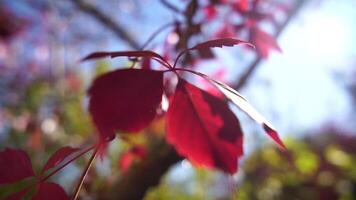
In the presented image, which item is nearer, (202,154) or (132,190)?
(202,154)

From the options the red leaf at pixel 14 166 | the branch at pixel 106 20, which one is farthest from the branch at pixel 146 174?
the branch at pixel 106 20

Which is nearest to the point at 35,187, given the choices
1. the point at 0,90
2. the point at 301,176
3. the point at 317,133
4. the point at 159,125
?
the point at 159,125

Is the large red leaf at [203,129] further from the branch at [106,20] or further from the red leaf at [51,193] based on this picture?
the branch at [106,20]

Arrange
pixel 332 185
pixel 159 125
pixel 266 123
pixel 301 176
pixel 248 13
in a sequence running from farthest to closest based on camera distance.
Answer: pixel 332 185
pixel 301 176
pixel 159 125
pixel 248 13
pixel 266 123

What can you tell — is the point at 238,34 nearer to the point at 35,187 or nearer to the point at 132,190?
the point at 132,190

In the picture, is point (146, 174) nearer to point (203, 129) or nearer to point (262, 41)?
point (262, 41)

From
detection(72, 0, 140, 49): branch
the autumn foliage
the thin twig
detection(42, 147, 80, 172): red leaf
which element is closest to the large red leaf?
the autumn foliage

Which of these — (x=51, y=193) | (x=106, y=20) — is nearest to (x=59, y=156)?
(x=51, y=193)
